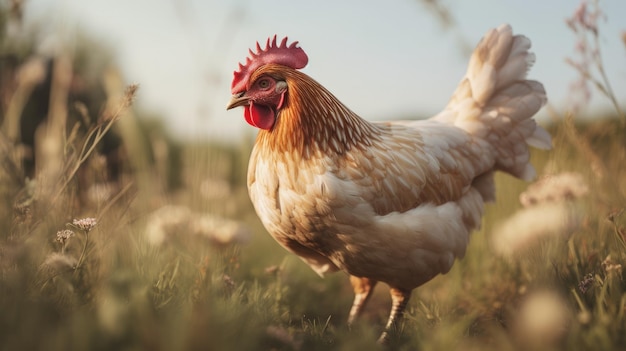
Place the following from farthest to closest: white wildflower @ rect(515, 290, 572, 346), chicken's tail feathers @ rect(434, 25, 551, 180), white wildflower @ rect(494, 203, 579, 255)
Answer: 1. chicken's tail feathers @ rect(434, 25, 551, 180)
2. white wildflower @ rect(494, 203, 579, 255)
3. white wildflower @ rect(515, 290, 572, 346)

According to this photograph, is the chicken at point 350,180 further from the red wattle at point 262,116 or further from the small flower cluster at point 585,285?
A: the small flower cluster at point 585,285

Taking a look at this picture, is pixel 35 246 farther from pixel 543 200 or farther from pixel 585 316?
pixel 543 200

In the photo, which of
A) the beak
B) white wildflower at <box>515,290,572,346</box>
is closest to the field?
white wildflower at <box>515,290,572,346</box>

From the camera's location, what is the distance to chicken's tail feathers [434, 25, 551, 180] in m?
3.29

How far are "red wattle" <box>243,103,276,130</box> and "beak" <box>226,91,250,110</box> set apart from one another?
0.04 m

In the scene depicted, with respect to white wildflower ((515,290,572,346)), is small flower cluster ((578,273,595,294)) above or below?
below

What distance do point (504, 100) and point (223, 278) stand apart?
2.09 metres

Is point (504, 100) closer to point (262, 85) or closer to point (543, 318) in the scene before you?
point (262, 85)

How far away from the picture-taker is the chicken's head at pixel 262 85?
103 inches

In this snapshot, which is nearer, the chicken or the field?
the field

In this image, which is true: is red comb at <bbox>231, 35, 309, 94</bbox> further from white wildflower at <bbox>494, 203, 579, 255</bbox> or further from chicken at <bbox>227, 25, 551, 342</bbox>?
white wildflower at <bbox>494, 203, 579, 255</bbox>

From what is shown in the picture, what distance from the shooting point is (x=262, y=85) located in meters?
2.65

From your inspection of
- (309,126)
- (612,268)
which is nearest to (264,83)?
(309,126)

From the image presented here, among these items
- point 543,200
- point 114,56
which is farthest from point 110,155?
point 543,200
